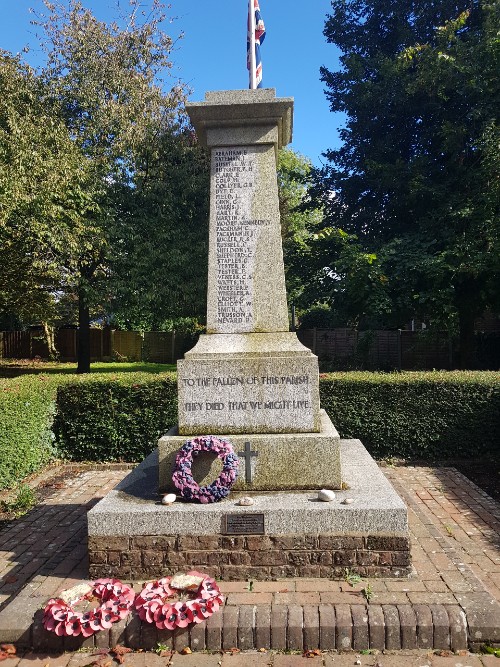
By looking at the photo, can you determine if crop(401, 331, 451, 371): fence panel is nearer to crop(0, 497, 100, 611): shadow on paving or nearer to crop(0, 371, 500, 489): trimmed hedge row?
crop(0, 371, 500, 489): trimmed hedge row

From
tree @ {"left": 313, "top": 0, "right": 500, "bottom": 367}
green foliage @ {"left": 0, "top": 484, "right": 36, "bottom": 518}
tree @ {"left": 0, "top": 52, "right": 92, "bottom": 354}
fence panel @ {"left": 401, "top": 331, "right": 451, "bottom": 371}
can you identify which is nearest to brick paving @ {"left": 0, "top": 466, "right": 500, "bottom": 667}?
green foliage @ {"left": 0, "top": 484, "right": 36, "bottom": 518}

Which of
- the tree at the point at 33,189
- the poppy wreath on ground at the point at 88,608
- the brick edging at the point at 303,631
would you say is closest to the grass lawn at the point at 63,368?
the tree at the point at 33,189

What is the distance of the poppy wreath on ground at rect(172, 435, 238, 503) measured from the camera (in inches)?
179

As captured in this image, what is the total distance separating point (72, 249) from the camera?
49.8 ft

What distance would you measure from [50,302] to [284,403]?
1894cm

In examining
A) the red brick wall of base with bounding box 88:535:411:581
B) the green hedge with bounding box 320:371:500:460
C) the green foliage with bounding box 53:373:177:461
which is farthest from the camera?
the green foliage with bounding box 53:373:177:461

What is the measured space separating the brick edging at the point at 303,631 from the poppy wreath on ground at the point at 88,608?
0.08 m

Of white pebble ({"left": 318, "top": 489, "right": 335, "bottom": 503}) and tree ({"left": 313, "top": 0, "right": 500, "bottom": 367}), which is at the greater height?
tree ({"left": 313, "top": 0, "right": 500, "bottom": 367})

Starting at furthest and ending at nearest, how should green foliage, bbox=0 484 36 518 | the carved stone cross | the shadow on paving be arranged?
green foliage, bbox=0 484 36 518 < the carved stone cross < the shadow on paving

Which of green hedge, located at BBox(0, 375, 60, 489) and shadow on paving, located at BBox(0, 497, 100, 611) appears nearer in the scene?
shadow on paving, located at BBox(0, 497, 100, 611)

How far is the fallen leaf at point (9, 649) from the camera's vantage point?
3559 mm

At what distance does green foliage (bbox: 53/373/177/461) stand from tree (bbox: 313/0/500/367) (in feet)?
24.5

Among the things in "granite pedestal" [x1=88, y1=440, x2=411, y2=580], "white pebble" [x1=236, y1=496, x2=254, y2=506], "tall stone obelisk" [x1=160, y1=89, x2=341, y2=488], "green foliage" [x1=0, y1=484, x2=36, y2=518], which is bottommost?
"green foliage" [x1=0, y1=484, x2=36, y2=518]

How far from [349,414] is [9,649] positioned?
6175 mm
